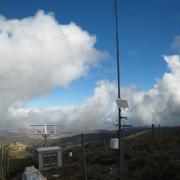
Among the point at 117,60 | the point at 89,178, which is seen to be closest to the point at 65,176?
the point at 89,178

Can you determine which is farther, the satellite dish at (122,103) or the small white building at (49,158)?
the small white building at (49,158)

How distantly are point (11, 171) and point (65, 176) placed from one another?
34.6 ft

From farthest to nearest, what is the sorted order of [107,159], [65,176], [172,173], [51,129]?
[51,129] → [107,159] → [65,176] → [172,173]

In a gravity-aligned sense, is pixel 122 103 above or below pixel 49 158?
above

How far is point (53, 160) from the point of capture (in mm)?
28859

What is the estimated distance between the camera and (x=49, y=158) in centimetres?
2872

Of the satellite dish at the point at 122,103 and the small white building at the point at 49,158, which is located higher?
the satellite dish at the point at 122,103

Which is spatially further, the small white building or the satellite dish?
the small white building

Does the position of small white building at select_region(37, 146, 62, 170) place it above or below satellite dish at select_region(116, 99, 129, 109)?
below

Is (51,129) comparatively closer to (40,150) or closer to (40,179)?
(40,150)

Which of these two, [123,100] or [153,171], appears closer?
[153,171]

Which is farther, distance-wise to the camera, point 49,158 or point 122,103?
point 49,158

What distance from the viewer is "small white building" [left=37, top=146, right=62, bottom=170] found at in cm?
2823

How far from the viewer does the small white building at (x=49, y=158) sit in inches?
1112
